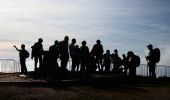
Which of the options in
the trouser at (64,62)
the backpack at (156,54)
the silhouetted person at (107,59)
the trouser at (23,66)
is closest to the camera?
the trouser at (64,62)

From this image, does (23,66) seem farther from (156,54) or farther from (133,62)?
(156,54)

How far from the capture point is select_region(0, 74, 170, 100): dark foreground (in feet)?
48.4

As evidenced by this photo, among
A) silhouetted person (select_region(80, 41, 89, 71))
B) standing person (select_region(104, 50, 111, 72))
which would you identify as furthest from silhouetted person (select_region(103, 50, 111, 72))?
silhouetted person (select_region(80, 41, 89, 71))

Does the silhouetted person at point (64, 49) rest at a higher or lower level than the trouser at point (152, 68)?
higher

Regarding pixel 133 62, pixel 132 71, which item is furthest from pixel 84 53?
pixel 132 71

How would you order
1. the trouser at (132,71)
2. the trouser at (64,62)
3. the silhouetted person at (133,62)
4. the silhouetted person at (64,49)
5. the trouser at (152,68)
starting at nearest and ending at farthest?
the silhouetted person at (64,49), the trouser at (64,62), the trouser at (152,68), the silhouetted person at (133,62), the trouser at (132,71)

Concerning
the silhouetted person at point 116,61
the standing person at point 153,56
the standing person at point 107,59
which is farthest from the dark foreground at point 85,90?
the standing person at point 107,59

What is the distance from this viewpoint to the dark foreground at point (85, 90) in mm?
14742

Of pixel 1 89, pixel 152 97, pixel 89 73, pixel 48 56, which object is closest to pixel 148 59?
pixel 89 73

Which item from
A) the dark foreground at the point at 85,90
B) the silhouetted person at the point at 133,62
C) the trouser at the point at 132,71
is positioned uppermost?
the silhouetted person at the point at 133,62

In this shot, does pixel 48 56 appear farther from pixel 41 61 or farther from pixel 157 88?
pixel 157 88

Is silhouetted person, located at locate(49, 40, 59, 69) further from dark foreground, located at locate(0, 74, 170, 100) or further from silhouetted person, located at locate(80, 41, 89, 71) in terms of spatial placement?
dark foreground, located at locate(0, 74, 170, 100)

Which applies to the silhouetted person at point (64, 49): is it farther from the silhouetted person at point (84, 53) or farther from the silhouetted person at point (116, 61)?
the silhouetted person at point (116, 61)

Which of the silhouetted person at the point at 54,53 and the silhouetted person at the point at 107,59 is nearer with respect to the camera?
the silhouetted person at the point at 54,53
